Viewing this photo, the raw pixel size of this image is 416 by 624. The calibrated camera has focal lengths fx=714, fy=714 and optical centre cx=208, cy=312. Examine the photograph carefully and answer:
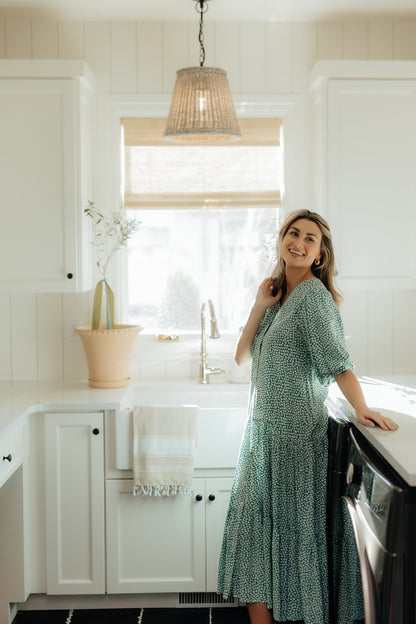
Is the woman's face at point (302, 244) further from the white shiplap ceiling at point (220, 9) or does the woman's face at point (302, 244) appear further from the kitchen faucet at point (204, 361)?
the white shiplap ceiling at point (220, 9)

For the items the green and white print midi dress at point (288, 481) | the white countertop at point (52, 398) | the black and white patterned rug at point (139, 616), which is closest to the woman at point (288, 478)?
the green and white print midi dress at point (288, 481)

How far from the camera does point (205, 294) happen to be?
3.42 m

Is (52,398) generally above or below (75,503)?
above

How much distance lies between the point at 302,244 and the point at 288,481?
75 centimetres

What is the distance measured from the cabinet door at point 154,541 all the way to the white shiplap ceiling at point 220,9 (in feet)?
6.49

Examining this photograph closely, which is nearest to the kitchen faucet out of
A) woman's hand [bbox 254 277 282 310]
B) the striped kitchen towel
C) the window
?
the window

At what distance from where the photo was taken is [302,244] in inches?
90.9

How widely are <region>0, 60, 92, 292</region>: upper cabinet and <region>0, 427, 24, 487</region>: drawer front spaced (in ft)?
2.17

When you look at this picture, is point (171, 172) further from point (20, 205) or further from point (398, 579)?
point (398, 579)

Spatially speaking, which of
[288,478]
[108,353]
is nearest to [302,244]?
[288,478]

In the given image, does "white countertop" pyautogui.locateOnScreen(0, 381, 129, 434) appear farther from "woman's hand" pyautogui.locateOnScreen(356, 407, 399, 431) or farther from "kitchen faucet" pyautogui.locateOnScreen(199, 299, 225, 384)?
"woman's hand" pyautogui.locateOnScreen(356, 407, 399, 431)

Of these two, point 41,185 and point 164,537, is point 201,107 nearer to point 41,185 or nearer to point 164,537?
point 41,185

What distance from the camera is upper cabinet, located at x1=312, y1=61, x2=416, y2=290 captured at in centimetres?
300

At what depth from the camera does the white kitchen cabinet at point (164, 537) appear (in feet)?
9.23
